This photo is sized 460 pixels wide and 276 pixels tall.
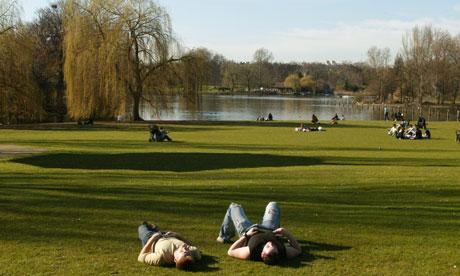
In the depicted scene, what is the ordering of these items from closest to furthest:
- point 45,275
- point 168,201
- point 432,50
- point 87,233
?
point 45,275, point 87,233, point 168,201, point 432,50

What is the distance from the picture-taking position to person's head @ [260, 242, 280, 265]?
6352 mm

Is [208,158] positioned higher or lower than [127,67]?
lower

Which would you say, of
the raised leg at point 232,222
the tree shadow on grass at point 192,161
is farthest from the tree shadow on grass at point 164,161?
the raised leg at point 232,222

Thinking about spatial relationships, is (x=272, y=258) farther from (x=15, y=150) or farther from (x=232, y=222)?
(x=15, y=150)

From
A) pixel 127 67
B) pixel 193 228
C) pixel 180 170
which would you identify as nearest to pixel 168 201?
pixel 193 228

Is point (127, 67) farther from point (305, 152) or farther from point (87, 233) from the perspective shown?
point (87, 233)

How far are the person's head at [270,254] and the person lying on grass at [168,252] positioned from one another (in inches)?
30.3

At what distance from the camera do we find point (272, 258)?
6359 mm

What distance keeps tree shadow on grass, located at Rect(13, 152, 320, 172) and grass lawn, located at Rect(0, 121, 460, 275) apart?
36mm

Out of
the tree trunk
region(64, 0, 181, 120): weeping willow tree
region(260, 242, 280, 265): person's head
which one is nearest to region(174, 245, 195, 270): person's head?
region(260, 242, 280, 265): person's head

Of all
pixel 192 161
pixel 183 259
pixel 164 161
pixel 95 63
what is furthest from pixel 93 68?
pixel 183 259

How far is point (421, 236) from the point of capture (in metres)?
7.88

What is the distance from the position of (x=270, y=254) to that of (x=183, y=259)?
998 millimetres

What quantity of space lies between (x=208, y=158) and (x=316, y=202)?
9878mm
